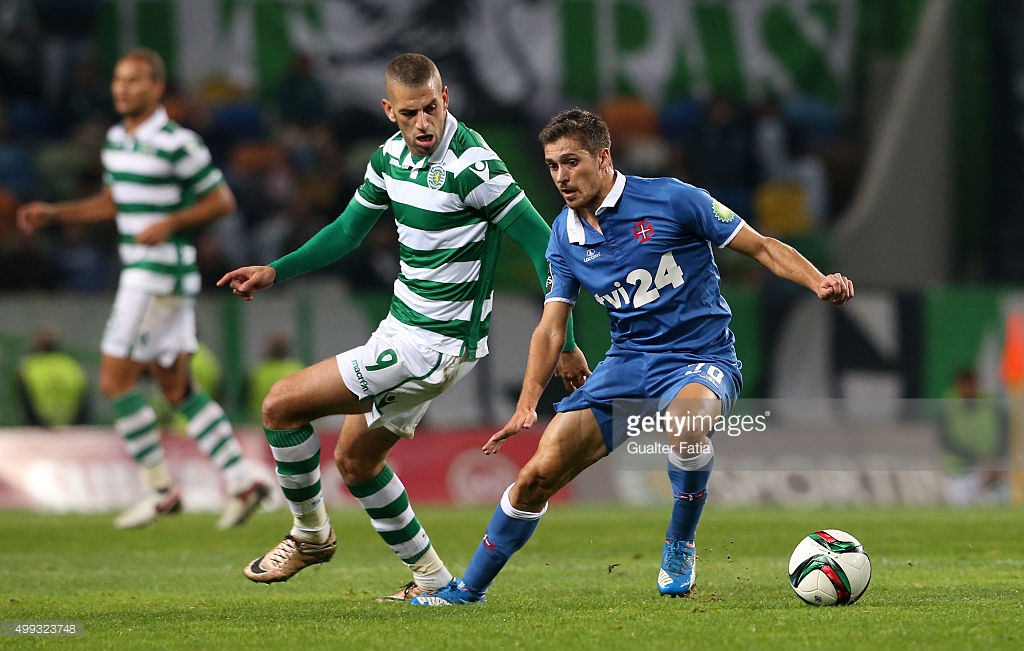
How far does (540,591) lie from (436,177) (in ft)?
6.83

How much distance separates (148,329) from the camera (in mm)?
10414

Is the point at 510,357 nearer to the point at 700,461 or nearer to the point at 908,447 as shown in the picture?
the point at 908,447

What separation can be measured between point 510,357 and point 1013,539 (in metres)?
7.63

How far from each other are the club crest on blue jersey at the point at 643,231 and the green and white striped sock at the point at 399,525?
61.5 inches

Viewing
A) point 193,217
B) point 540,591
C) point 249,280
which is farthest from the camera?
point 193,217

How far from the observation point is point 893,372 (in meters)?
16.8

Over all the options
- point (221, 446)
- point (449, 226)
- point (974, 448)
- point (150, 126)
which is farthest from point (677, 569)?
point (974, 448)

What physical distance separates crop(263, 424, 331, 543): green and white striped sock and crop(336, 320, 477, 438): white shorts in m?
0.31

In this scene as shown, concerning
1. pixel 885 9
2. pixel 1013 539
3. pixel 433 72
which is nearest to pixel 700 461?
pixel 433 72

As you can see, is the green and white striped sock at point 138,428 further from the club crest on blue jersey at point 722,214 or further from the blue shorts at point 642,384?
the club crest on blue jersey at point 722,214

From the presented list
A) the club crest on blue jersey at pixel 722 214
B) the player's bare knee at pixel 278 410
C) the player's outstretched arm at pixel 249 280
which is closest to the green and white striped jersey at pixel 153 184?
the player's outstretched arm at pixel 249 280

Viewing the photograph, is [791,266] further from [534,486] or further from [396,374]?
[396,374]

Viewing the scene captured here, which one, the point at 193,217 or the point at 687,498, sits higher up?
the point at 193,217

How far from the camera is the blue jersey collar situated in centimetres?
660
